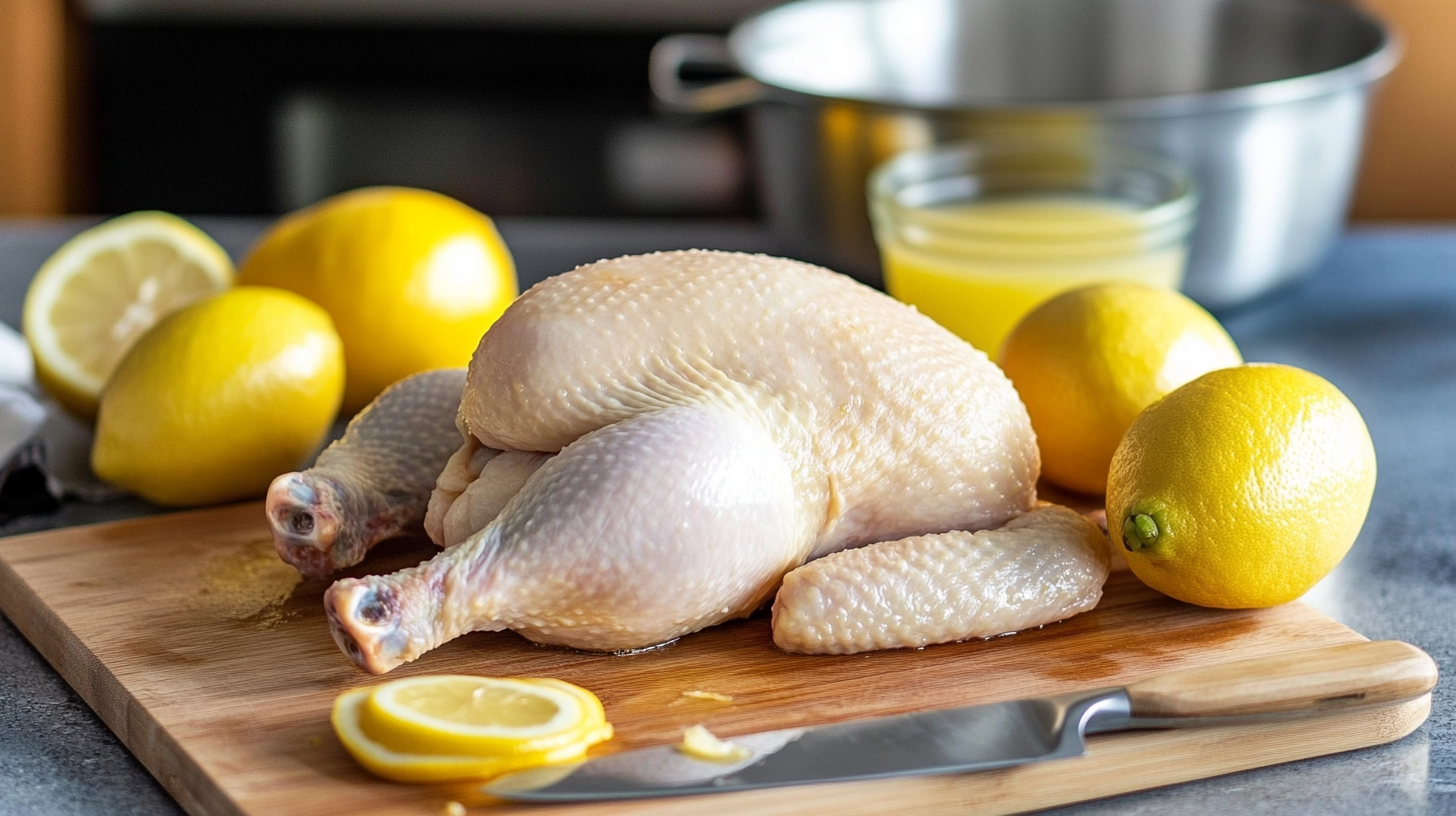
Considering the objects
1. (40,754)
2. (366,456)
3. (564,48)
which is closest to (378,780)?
(40,754)

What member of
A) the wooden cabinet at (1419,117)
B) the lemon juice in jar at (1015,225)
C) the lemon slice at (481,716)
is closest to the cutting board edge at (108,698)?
the lemon slice at (481,716)

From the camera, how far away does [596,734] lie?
3.57 ft

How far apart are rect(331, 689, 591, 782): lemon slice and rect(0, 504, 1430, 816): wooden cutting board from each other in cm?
1

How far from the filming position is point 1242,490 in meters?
1.22

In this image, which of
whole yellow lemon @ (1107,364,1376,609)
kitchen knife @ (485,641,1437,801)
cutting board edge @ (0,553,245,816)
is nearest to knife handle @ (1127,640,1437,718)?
kitchen knife @ (485,641,1437,801)

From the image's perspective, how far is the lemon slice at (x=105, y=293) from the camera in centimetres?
180

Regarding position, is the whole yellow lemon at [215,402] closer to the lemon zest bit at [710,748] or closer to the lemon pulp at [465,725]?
the lemon pulp at [465,725]

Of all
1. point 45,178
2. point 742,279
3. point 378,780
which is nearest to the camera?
point 378,780

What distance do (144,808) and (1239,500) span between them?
89cm

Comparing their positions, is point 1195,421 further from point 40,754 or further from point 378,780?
point 40,754

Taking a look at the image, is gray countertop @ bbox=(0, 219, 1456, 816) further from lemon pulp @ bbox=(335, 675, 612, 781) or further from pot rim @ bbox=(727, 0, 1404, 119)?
pot rim @ bbox=(727, 0, 1404, 119)

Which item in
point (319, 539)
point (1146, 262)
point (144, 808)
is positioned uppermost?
point (1146, 262)

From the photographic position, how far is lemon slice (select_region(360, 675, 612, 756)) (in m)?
1.03

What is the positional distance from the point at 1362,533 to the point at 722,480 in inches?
32.1
